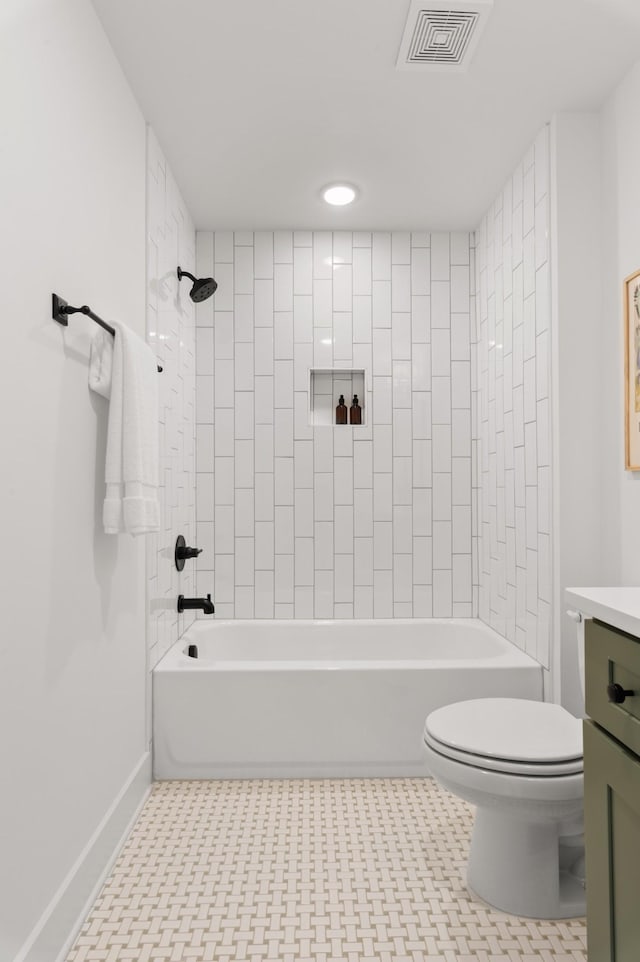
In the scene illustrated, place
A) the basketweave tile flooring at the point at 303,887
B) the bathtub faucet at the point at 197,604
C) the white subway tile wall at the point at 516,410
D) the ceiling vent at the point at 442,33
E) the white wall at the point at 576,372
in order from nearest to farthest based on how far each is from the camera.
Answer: the basketweave tile flooring at the point at 303,887, the ceiling vent at the point at 442,33, the white wall at the point at 576,372, the white subway tile wall at the point at 516,410, the bathtub faucet at the point at 197,604

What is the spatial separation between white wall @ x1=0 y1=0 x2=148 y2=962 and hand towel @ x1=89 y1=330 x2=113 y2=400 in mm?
32

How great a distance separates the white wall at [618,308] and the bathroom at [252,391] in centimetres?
1

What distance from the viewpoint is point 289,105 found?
221 cm

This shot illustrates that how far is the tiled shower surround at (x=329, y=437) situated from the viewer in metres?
3.26

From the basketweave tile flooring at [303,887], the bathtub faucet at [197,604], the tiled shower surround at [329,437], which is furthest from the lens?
the tiled shower surround at [329,437]

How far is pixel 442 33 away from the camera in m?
1.85

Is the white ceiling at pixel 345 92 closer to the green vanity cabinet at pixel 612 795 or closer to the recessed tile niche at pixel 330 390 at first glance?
the recessed tile niche at pixel 330 390

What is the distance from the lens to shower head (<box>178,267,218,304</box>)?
108 inches

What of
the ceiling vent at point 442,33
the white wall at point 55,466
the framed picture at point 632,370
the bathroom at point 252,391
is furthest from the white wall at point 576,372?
the white wall at point 55,466

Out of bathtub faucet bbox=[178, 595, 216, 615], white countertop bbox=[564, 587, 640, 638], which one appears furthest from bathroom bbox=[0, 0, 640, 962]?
white countertop bbox=[564, 587, 640, 638]

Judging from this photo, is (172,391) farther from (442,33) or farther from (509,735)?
(509,735)

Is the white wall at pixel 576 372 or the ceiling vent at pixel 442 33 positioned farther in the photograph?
the white wall at pixel 576 372

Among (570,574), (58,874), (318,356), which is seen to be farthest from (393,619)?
(58,874)

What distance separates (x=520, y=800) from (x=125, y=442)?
53.3 inches
